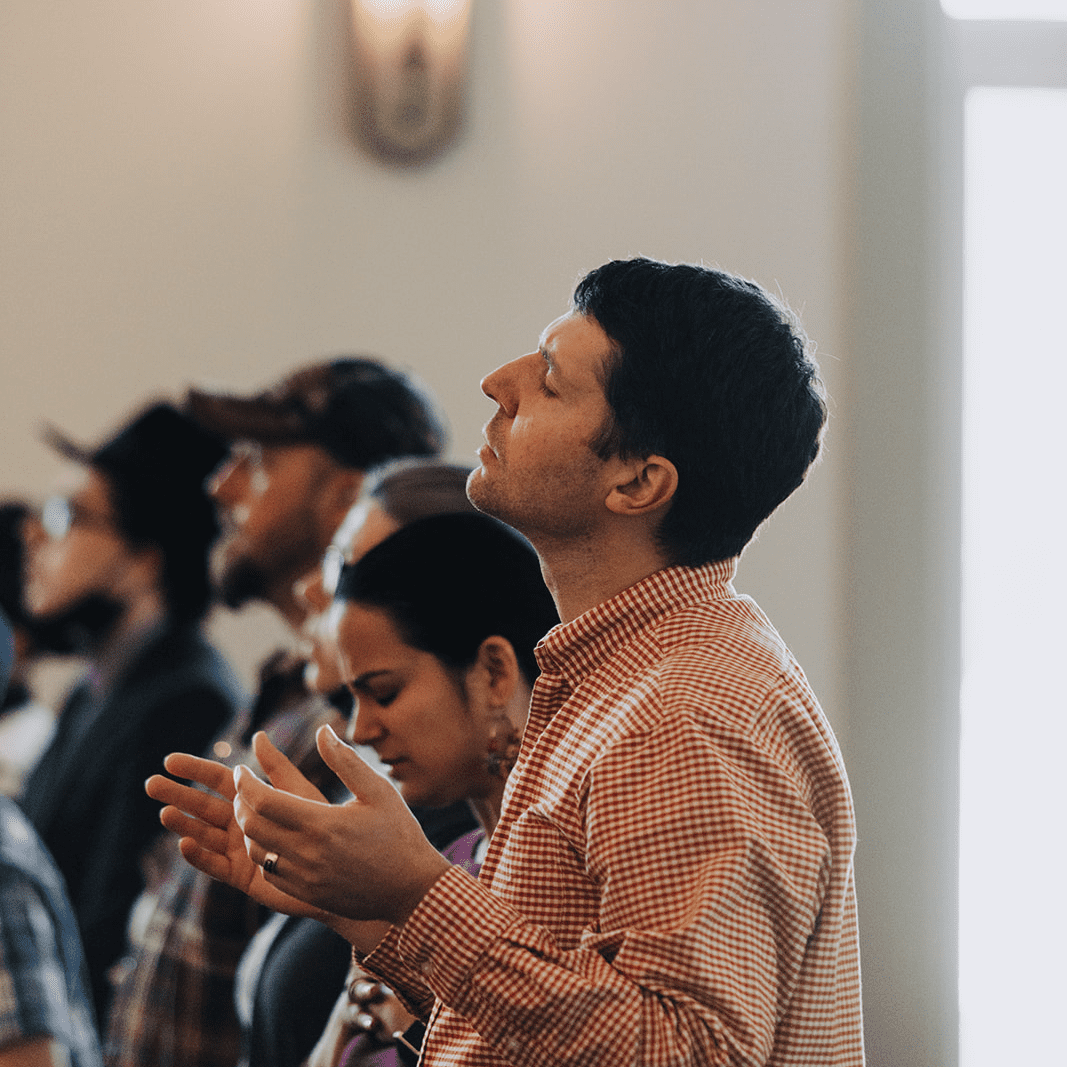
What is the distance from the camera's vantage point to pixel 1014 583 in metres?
2.08

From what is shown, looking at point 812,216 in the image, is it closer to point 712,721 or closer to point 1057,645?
point 1057,645

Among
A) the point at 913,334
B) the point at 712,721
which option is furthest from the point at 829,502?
the point at 712,721

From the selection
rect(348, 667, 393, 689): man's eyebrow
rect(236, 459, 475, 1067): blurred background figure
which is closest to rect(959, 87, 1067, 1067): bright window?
rect(236, 459, 475, 1067): blurred background figure

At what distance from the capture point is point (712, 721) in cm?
73

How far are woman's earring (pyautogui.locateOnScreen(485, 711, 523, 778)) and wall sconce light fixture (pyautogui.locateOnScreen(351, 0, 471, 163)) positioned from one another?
4.02ft

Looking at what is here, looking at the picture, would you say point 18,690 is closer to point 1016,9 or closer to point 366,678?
point 366,678

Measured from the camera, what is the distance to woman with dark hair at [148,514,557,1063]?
3.64 ft

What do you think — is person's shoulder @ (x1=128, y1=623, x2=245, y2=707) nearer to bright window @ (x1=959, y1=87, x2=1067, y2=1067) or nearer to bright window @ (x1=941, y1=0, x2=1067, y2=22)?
bright window @ (x1=959, y1=87, x2=1067, y2=1067)

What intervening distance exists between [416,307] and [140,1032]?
113 cm

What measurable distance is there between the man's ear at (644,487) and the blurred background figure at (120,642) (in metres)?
1.25

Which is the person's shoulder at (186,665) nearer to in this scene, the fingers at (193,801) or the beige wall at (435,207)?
the beige wall at (435,207)

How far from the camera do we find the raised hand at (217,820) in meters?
0.87

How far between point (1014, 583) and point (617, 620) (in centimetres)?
142

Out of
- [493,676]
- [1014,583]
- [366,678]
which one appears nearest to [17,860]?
[366,678]
